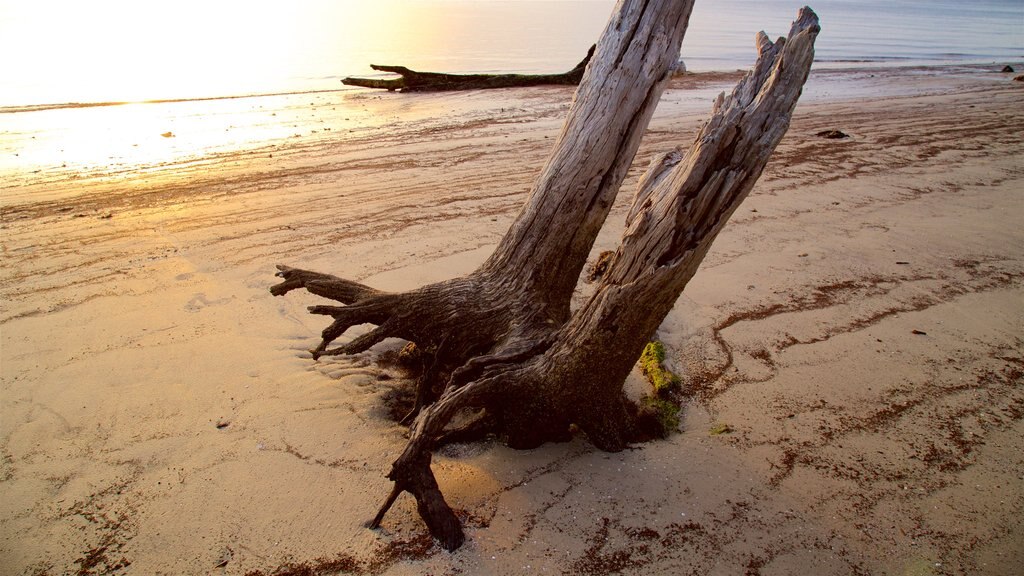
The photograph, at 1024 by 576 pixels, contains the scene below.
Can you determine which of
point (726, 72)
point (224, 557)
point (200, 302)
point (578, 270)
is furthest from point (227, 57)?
point (224, 557)

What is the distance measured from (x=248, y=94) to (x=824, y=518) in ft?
48.0

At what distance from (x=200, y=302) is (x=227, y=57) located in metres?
18.3

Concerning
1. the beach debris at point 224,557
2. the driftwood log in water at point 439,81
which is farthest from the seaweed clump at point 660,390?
the driftwood log in water at point 439,81

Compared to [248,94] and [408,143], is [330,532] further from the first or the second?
[248,94]

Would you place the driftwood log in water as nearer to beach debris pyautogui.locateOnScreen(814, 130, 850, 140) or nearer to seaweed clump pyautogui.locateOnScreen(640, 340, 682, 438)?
beach debris pyautogui.locateOnScreen(814, 130, 850, 140)

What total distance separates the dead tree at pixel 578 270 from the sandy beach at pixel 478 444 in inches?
11.3

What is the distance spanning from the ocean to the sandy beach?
3.05 meters

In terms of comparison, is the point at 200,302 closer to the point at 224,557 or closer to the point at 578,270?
the point at 224,557

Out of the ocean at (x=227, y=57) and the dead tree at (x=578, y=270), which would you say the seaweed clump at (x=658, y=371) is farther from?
the ocean at (x=227, y=57)

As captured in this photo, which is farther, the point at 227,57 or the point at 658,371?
the point at 227,57

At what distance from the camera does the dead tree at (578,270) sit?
255 centimetres

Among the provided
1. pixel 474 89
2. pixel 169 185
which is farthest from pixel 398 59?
pixel 169 185

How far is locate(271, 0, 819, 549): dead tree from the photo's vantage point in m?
2.55

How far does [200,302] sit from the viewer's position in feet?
15.1
